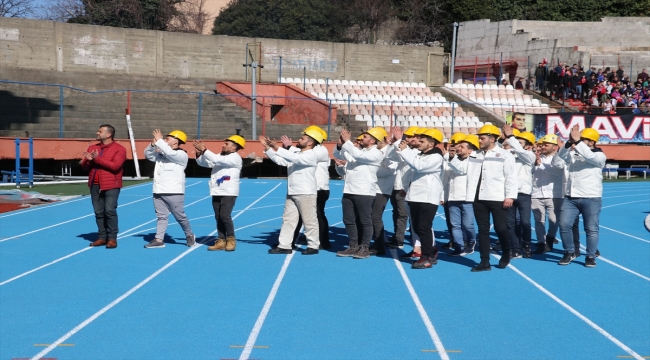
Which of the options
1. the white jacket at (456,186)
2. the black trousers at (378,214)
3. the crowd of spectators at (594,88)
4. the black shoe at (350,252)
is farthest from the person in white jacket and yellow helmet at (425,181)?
the crowd of spectators at (594,88)

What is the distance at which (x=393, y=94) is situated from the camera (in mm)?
33750

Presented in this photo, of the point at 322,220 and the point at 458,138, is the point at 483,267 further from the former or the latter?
the point at 322,220

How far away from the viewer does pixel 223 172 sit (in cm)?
1147

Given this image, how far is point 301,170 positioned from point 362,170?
87 cm

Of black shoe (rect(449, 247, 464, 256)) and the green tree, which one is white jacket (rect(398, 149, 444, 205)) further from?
the green tree

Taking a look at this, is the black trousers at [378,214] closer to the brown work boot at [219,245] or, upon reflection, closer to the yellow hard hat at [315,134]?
the yellow hard hat at [315,134]

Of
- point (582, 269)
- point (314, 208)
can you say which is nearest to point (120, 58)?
point (314, 208)

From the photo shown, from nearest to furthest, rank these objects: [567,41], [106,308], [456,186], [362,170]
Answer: [106,308] < [362,170] < [456,186] < [567,41]

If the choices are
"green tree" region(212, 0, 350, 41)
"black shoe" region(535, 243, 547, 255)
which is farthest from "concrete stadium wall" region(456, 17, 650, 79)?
"black shoe" region(535, 243, 547, 255)

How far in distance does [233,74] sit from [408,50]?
9125 millimetres

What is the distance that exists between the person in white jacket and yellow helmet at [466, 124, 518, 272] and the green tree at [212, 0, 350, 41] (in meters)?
40.6

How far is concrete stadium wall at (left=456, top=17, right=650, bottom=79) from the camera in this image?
3950cm

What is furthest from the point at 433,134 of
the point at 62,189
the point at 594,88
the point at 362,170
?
the point at 594,88

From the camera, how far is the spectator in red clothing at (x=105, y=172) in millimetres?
11367
